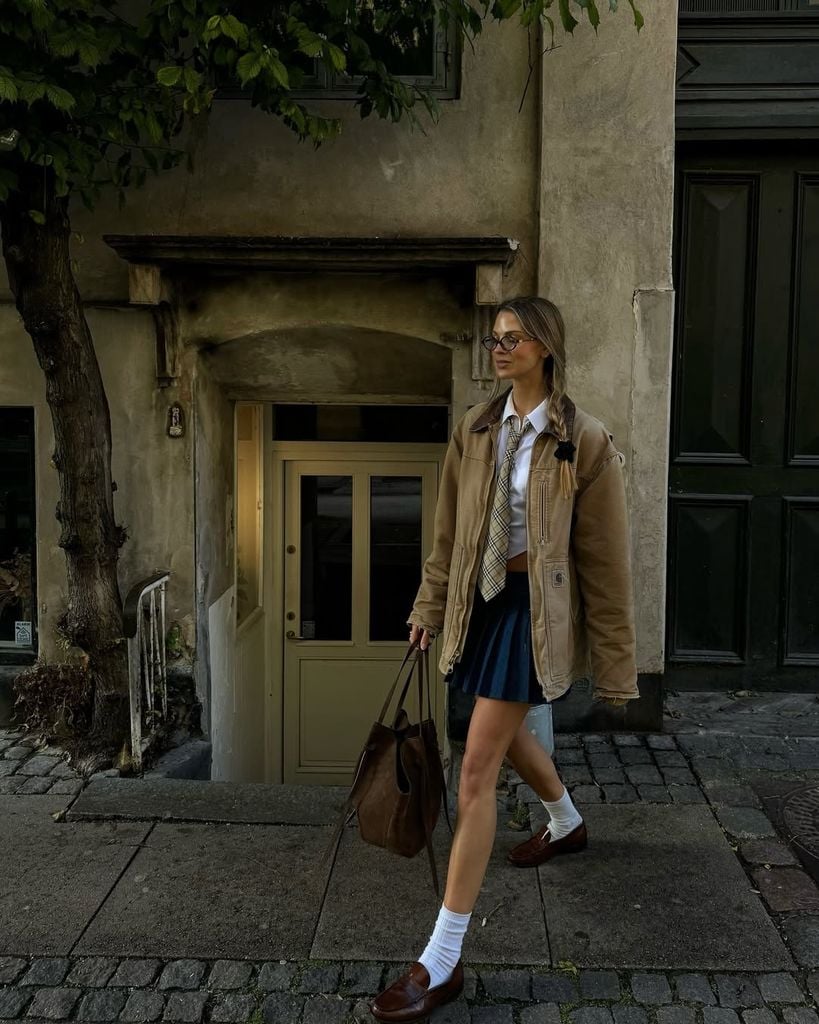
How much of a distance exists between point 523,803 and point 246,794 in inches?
49.7

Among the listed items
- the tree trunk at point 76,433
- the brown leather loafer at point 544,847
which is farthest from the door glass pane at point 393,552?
the brown leather loafer at point 544,847

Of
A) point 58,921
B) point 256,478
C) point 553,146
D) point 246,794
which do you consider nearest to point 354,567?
point 256,478

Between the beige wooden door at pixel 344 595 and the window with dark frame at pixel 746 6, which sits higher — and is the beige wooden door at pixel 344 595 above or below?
below

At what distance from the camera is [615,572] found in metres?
3.13

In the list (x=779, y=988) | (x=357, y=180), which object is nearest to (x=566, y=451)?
(x=779, y=988)

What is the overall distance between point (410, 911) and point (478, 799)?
707 mm

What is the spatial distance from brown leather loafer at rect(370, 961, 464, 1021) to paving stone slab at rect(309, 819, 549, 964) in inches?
9.2

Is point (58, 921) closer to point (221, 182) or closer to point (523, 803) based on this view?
point (523, 803)

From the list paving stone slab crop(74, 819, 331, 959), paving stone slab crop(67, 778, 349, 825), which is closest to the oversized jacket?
paving stone slab crop(74, 819, 331, 959)

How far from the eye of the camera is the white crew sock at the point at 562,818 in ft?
12.0

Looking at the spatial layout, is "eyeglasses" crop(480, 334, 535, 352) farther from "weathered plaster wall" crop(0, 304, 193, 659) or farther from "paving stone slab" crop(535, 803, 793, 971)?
"weathered plaster wall" crop(0, 304, 193, 659)

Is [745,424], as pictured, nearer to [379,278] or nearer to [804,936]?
[379,278]

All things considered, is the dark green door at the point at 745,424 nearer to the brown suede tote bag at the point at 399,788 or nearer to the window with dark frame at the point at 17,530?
the brown suede tote bag at the point at 399,788

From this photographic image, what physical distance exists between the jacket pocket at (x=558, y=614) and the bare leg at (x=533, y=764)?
0.49 m
